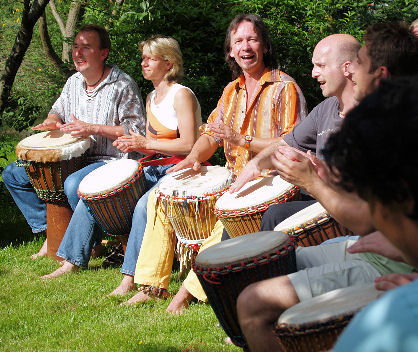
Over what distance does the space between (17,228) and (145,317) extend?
299 centimetres

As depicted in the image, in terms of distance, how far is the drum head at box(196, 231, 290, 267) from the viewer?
2.69 m

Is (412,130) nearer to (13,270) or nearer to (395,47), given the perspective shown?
(395,47)

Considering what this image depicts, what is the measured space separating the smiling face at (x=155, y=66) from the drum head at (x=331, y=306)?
313cm

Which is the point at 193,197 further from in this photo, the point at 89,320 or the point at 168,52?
the point at 168,52

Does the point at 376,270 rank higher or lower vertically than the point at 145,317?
higher

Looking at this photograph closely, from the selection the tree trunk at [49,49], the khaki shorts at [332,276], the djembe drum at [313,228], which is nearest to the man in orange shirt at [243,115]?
the djembe drum at [313,228]

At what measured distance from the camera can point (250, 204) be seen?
11.6 ft

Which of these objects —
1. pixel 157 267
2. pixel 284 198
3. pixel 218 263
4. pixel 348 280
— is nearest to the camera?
pixel 348 280

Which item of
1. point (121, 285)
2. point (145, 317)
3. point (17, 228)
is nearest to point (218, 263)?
point (145, 317)

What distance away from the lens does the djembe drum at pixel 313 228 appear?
313 cm

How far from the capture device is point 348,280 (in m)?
2.38

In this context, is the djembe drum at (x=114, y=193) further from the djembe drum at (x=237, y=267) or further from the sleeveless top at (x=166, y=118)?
the djembe drum at (x=237, y=267)

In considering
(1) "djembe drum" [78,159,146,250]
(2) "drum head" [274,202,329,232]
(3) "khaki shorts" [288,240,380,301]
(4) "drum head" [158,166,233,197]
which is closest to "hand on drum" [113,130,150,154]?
(1) "djembe drum" [78,159,146,250]

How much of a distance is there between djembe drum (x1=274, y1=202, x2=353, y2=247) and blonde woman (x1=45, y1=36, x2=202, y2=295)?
161cm
